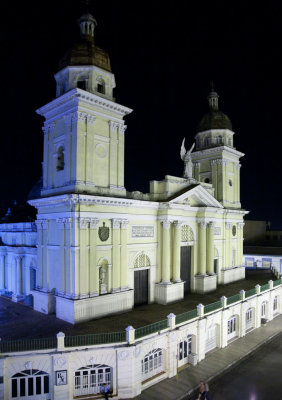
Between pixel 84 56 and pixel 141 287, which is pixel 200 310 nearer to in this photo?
pixel 141 287

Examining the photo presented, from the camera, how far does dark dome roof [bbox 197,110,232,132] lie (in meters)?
27.5

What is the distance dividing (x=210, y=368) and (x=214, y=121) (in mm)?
19767

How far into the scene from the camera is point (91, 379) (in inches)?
528

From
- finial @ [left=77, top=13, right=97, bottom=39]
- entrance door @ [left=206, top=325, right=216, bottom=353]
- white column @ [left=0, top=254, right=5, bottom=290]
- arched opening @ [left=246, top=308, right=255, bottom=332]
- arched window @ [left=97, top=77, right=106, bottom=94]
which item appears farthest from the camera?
white column @ [left=0, top=254, right=5, bottom=290]

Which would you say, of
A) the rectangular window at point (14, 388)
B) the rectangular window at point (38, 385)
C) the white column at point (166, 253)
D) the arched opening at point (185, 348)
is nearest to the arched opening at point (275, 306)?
the white column at point (166, 253)

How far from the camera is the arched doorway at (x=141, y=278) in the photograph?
1970 centimetres

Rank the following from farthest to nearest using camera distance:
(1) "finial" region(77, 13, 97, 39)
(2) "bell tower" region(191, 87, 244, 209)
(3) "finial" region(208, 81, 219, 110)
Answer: (3) "finial" region(208, 81, 219, 110) → (2) "bell tower" region(191, 87, 244, 209) → (1) "finial" region(77, 13, 97, 39)

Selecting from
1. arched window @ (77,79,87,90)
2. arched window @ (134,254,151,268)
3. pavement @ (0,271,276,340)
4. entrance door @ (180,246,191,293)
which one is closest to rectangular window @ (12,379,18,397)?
pavement @ (0,271,276,340)

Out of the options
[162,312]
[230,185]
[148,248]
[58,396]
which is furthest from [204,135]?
[58,396]

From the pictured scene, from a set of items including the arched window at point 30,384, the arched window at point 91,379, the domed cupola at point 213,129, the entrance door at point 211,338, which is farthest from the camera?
the domed cupola at point 213,129

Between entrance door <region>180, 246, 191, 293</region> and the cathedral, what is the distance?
5.1 inches

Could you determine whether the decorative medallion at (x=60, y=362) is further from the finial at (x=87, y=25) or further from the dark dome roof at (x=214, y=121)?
the dark dome roof at (x=214, y=121)

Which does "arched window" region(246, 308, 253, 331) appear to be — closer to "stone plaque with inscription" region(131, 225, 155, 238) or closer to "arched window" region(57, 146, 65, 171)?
"stone plaque with inscription" region(131, 225, 155, 238)

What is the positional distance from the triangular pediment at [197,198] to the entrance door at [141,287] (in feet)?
17.3
